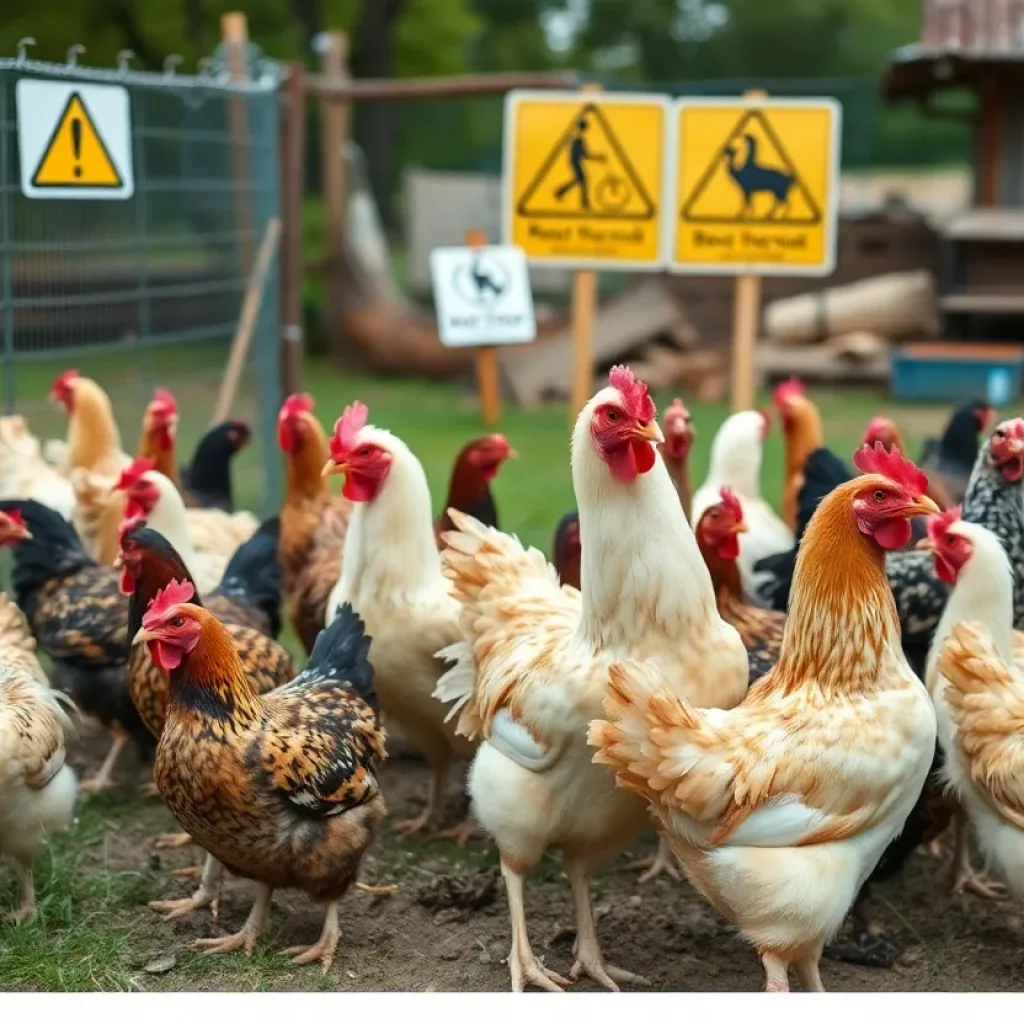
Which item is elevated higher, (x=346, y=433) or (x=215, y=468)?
(x=346, y=433)

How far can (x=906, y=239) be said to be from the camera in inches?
595

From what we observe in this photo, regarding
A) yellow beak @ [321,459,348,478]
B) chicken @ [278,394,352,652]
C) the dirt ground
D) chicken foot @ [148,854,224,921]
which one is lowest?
the dirt ground

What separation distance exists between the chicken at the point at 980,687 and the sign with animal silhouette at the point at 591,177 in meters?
3.40

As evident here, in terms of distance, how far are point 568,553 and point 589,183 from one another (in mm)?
2959

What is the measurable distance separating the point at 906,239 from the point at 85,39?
40.8ft

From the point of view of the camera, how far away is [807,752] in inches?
130

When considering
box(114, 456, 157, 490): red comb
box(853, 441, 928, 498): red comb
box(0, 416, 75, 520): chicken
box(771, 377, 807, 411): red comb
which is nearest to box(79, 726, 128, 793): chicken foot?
box(114, 456, 157, 490): red comb

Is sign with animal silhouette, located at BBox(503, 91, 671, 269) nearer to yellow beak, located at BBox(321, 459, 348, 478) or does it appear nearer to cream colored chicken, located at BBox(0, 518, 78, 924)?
yellow beak, located at BBox(321, 459, 348, 478)

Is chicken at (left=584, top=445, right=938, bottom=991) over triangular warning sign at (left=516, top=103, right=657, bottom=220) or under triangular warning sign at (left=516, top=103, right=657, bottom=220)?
under

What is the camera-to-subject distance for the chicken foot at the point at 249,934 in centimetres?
406

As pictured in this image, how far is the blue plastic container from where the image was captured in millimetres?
12797

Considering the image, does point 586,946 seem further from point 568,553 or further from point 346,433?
point 346,433

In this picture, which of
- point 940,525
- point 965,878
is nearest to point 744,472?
point 940,525

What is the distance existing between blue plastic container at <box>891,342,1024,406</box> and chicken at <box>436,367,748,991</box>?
385 inches
